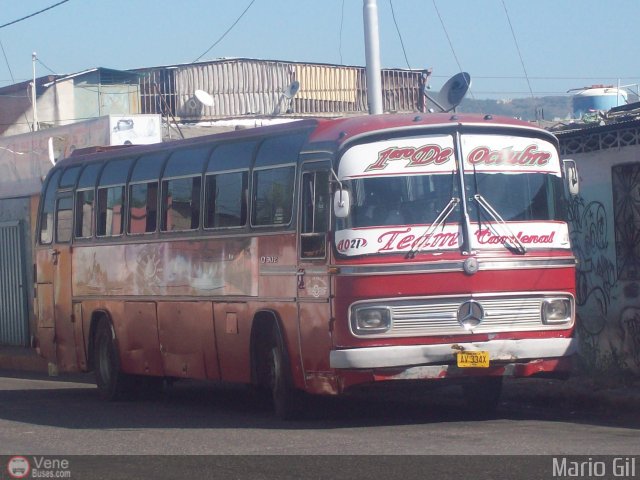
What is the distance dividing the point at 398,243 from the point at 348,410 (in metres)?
2.76

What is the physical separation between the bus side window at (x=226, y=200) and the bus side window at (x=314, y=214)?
50.4 inches

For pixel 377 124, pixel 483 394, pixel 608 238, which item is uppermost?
pixel 377 124

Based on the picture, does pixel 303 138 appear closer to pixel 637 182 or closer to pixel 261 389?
pixel 261 389

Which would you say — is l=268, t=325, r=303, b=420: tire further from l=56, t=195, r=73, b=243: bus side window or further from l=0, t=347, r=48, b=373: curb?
l=0, t=347, r=48, b=373: curb

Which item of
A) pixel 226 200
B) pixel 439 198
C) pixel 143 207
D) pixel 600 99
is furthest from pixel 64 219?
pixel 600 99

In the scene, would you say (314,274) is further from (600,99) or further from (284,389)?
(600,99)

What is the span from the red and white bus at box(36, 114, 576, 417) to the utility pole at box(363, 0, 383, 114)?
4289mm

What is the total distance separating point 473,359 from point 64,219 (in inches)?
326

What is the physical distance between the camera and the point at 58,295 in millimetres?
16891

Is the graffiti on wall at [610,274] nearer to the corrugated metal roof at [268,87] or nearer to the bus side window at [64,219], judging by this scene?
the bus side window at [64,219]

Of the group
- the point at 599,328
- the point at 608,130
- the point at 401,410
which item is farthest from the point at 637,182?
the point at 401,410

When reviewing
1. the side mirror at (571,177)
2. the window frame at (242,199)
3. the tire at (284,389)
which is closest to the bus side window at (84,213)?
the window frame at (242,199)

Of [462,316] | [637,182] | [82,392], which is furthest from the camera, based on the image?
[82,392]

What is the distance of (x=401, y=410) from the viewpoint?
1241 centimetres
